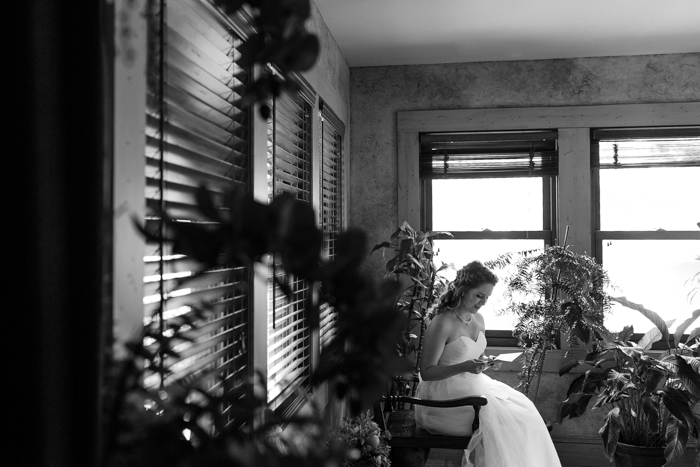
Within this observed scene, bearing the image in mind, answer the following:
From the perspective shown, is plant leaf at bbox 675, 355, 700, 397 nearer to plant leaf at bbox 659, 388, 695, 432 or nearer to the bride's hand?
plant leaf at bbox 659, 388, 695, 432

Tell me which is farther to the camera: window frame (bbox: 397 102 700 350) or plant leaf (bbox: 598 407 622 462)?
window frame (bbox: 397 102 700 350)

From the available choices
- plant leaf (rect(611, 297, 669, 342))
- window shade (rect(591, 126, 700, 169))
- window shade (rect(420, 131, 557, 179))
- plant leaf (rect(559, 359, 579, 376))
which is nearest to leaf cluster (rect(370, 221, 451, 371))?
window shade (rect(420, 131, 557, 179))

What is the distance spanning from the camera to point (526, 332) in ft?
13.3

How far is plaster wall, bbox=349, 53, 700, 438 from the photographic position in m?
4.45

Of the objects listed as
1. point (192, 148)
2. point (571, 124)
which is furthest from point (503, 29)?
point (192, 148)

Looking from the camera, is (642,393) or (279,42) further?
(642,393)

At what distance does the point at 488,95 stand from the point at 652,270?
5.67 ft

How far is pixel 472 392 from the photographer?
3.50 metres

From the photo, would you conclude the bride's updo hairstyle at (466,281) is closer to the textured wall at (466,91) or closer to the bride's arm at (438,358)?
the bride's arm at (438,358)

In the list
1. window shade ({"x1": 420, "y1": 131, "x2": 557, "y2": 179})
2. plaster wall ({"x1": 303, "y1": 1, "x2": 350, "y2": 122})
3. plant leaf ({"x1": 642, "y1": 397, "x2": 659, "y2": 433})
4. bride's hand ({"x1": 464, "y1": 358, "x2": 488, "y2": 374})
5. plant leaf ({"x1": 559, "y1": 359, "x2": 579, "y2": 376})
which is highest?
plaster wall ({"x1": 303, "y1": 1, "x2": 350, "y2": 122})

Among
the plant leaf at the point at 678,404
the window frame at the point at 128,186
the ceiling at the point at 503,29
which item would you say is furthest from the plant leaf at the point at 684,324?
the window frame at the point at 128,186

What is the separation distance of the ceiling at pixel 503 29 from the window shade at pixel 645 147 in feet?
1.80

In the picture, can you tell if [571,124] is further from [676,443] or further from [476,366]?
[676,443]

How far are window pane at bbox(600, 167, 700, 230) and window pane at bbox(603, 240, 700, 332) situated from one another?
131mm
